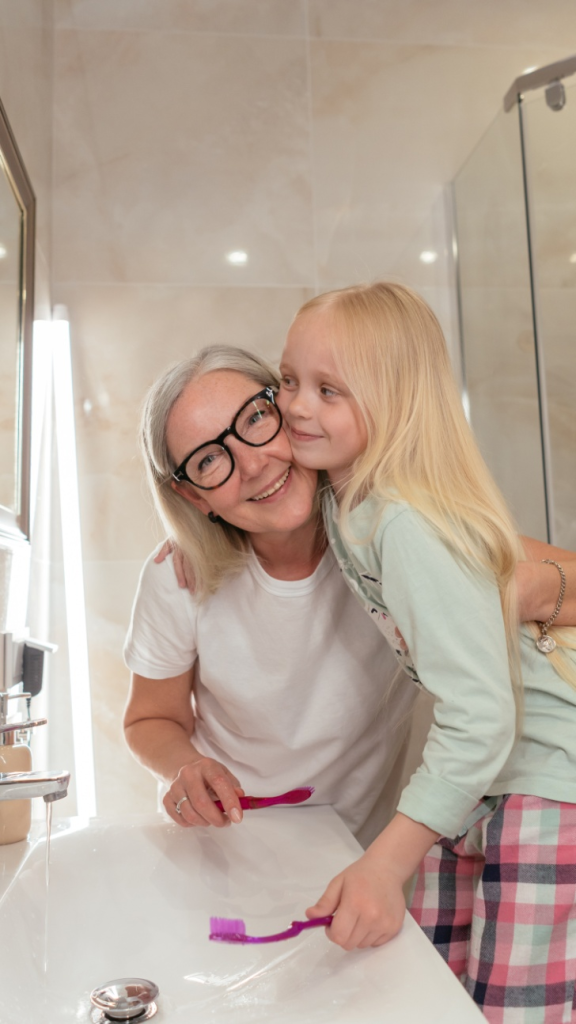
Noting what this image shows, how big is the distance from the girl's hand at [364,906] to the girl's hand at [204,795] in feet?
0.59

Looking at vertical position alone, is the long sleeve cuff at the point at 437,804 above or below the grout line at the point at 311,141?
below

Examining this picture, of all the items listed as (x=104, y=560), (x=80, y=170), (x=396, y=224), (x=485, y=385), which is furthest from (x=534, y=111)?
(x=104, y=560)

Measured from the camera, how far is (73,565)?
5.66ft

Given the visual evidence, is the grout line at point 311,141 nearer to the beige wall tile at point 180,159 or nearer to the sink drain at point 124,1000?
the beige wall tile at point 180,159

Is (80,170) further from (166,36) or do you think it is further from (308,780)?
(308,780)

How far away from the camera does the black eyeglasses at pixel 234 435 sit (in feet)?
3.51

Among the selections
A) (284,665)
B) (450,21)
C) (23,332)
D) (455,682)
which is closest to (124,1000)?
(455,682)

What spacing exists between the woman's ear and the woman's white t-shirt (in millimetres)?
117

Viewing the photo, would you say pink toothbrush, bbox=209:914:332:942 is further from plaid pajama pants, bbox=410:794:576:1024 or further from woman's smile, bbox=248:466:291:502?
woman's smile, bbox=248:466:291:502

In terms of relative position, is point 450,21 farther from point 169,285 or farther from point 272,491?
point 272,491

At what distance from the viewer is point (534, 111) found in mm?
1597

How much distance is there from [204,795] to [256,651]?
284 millimetres

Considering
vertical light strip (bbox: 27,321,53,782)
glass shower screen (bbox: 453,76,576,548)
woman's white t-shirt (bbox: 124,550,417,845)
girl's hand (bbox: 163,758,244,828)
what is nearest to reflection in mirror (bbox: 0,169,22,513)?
vertical light strip (bbox: 27,321,53,782)

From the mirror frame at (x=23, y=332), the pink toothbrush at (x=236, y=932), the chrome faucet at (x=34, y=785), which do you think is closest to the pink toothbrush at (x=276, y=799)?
the pink toothbrush at (x=236, y=932)
